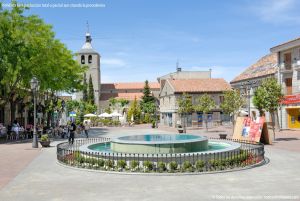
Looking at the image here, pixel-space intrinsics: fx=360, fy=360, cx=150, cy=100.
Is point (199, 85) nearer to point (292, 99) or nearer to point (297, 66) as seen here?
point (292, 99)

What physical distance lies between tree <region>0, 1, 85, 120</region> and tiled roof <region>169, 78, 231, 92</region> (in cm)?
2692

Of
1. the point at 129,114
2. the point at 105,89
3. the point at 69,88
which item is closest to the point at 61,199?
the point at 69,88

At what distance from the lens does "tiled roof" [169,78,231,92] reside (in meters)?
61.0

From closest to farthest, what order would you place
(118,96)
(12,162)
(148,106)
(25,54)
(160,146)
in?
(160,146)
(12,162)
(25,54)
(148,106)
(118,96)

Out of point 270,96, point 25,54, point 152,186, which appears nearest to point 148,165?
point 152,186

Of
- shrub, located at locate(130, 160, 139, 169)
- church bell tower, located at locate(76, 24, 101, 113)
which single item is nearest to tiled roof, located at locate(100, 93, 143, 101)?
church bell tower, located at locate(76, 24, 101, 113)

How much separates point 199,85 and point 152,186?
51319 mm

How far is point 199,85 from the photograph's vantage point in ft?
205

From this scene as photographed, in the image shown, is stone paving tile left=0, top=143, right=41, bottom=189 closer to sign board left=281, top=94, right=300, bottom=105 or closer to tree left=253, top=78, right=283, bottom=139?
tree left=253, top=78, right=283, bottom=139

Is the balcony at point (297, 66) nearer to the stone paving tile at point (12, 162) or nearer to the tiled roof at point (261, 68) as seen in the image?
the tiled roof at point (261, 68)

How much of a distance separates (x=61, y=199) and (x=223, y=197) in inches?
187

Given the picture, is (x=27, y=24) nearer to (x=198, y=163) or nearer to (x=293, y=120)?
(x=198, y=163)

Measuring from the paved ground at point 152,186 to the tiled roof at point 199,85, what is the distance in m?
45.4

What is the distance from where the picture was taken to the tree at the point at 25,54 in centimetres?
3075
